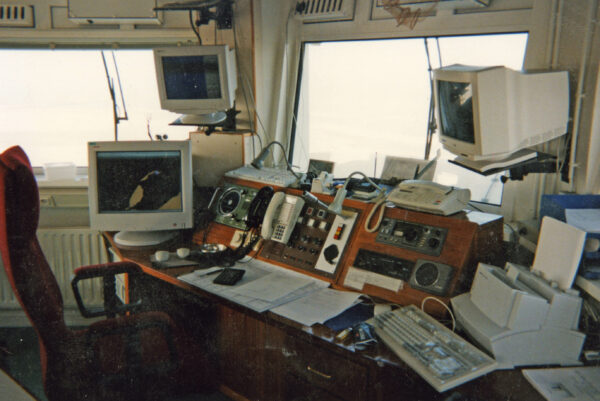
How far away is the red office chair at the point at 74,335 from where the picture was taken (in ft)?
4.75

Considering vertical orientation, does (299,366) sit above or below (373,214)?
below

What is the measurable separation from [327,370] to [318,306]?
22cm

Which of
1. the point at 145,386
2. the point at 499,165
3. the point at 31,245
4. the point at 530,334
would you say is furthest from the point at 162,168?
the point at 530,334

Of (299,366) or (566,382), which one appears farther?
(299,366)

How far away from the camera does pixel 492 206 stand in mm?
2289

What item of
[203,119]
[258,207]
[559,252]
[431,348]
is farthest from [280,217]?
[559,252]

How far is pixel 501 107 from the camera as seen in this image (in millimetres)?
1576

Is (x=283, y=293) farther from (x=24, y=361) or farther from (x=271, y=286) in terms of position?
(x=24, y=361)

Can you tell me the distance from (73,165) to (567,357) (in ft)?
10.1

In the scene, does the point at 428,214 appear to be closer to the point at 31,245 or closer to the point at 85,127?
the point at 31,245

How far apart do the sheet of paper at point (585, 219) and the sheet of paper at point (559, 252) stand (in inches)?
1.8

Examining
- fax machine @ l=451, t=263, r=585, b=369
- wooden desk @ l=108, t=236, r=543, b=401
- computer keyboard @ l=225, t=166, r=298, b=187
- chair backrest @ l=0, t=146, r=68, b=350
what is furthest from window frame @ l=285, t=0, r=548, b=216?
chair backrest @ l=0, t=146, r=68, b=350

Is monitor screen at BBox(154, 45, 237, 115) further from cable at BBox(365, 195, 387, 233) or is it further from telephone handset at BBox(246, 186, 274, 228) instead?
cable at BBox(365, 195, 387, 233)

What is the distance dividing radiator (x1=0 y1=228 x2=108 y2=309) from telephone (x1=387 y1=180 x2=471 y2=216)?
6.71ft
